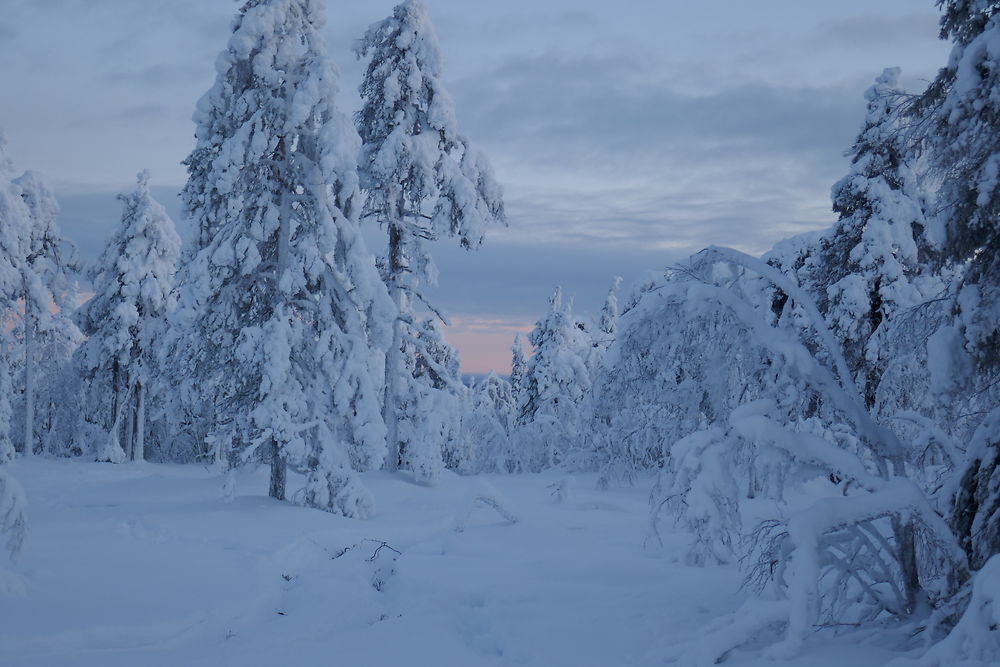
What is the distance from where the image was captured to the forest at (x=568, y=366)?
6.70 meters

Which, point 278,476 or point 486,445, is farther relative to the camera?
point 486,445

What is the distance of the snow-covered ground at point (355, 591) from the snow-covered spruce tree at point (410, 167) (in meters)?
6.01

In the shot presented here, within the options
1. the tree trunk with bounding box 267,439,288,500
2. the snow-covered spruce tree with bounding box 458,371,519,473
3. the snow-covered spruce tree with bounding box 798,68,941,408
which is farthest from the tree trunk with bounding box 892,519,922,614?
the snow-covered spruce tree with bounding box 458,371,519,473

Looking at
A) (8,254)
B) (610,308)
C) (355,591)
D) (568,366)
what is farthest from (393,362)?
(610,308)

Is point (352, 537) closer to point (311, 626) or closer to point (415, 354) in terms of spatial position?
point (311, 626)

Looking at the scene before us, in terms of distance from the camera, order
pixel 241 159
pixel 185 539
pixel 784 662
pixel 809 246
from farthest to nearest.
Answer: pixel 809 246 < pixel 241 159 < pixel 185 539 < pixel 784 662

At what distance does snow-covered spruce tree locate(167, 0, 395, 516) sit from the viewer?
15203 millimetres

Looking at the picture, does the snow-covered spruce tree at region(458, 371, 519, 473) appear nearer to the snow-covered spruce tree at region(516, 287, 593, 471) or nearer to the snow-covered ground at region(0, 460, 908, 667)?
the snow-covered spruce tree at region(516, 287, 593, 471)

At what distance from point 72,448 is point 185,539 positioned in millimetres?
37149

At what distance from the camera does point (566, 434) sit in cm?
3002

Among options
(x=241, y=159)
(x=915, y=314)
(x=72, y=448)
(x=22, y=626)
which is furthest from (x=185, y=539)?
(x=72, y=448)

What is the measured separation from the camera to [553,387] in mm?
34062

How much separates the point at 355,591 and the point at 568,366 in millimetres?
24393

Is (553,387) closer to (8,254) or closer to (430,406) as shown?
(430,406)
